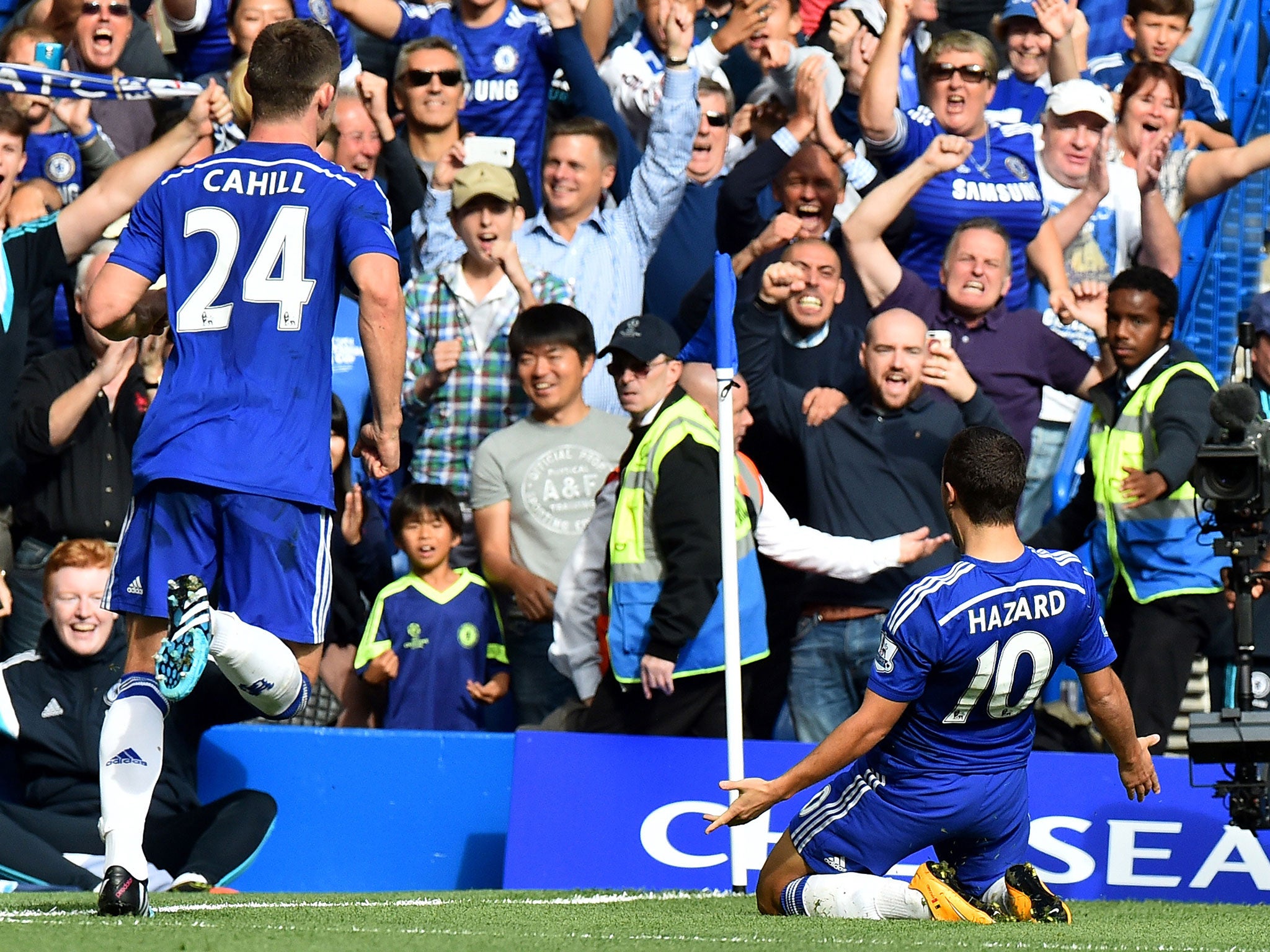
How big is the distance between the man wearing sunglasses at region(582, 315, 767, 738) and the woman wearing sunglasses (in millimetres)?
2154

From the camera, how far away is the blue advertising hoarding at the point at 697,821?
22.9 feet

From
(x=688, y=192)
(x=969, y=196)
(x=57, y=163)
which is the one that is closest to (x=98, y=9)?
(x=57, y=163)

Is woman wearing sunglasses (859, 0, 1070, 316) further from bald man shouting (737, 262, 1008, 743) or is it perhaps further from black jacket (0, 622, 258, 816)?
black jacket (0, 622, 258, 816)

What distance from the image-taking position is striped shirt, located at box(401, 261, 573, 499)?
8.48 meters

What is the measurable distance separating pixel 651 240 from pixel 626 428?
4.15 feet

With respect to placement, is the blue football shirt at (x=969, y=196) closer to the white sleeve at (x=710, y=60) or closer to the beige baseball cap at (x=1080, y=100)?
the beige baseball cap at (x=1080, y=100)

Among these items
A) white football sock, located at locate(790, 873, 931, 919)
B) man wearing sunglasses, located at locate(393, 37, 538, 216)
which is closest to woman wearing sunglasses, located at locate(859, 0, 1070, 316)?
man wearing sunglasses, located at locate(393, 37, 538, 216)

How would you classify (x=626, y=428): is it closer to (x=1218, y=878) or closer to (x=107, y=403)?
(x=107, y=403)

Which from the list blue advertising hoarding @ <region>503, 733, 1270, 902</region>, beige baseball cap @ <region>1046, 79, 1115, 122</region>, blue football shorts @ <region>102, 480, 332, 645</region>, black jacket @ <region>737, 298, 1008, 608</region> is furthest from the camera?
beige baseball cap @ <region>1046, 79, 1115, 122</region>

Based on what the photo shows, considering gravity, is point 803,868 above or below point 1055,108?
below

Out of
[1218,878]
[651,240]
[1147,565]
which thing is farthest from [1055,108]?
[1218,878]

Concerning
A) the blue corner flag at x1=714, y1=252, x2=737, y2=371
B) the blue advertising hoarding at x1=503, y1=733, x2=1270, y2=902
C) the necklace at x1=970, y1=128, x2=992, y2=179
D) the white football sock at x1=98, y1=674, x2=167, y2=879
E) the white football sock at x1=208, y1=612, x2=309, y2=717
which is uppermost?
the necklace at x1=970, y1=128, x2=992, y2=179

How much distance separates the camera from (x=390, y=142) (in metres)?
9.11

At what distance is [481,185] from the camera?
28.2 feet
